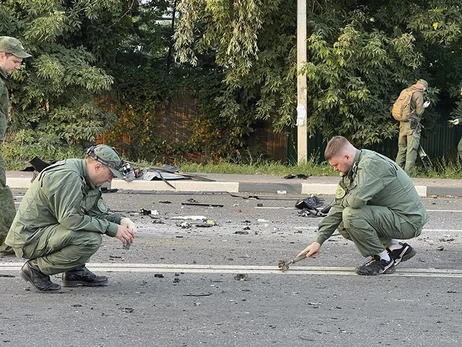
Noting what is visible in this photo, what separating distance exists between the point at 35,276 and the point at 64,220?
57 centimetres

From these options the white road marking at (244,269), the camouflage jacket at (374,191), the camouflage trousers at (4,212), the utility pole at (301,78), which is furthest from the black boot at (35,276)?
the utility pole at (301,78)

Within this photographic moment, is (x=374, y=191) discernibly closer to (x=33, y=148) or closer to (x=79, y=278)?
(x=79, y=278)

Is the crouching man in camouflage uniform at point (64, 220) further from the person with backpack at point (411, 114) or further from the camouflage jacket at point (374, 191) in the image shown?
the person with backpack at point (411, 114)

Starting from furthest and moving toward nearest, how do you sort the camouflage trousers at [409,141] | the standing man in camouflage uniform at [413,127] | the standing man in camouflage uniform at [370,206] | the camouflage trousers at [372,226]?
the camouflage trousers at [409,141] → the standing man in camouflage uniform at [413,127] → the camouflage trousers at [372,226] → the standing man in camouflage uniform at [370,206]

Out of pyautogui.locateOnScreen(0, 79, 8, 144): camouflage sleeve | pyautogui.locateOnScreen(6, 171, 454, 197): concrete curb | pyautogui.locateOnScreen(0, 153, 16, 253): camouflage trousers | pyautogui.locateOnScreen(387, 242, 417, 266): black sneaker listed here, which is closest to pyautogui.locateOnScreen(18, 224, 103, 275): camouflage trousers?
pyautogui.locateOnScreen(0, 153, 16, 253): camouflage trousers

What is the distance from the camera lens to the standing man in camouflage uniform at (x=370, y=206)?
628 centimetres

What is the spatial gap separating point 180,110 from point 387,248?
14844 millimetres

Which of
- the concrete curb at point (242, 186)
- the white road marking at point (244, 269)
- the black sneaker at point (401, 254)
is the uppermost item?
the black sneaker at point (401, 254)

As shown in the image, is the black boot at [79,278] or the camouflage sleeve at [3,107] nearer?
the black boot at [79,278]

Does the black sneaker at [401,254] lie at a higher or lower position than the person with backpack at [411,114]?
lower

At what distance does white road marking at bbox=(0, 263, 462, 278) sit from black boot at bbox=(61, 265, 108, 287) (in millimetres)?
540

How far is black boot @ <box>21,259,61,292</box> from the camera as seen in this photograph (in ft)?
19.0

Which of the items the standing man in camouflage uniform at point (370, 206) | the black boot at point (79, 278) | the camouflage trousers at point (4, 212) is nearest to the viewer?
the black boot at point (79, 278)

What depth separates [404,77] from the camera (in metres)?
18.0
